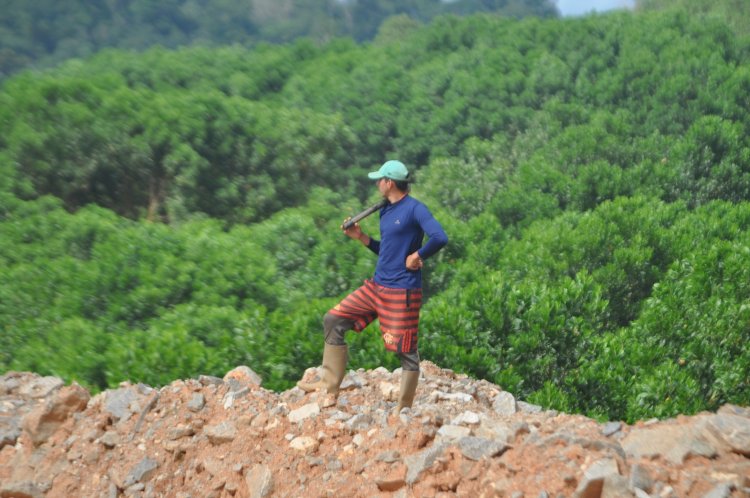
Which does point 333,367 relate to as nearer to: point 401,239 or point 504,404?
point 401,239

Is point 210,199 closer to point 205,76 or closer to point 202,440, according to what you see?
point 205,76

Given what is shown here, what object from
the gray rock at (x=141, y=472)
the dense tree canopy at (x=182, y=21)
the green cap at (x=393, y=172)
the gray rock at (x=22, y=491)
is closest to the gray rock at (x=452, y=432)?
the green cap at (x=393, y=172)

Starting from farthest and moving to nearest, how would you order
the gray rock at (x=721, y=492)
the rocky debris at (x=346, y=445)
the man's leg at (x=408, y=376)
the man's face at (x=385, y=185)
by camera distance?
the man's leg at (x=408, y=376)
the man's face at (x=385, y=185)
the rocky debris at (x=346, y=445)
the gray rock at (x=721, y=492)

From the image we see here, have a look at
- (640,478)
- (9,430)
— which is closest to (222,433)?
(9,430)

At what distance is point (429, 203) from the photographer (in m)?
28.2

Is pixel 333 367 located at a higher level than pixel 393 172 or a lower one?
lower

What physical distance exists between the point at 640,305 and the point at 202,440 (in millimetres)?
13710

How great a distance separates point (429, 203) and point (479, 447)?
22.3 meters

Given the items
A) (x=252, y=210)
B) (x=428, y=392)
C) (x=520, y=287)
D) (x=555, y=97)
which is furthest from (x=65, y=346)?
(x=555, y=97)

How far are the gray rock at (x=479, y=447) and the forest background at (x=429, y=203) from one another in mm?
5818

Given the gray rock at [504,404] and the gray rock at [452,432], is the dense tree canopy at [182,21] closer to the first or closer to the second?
the gray rock at [504,404]

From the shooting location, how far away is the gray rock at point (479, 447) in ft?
19.8

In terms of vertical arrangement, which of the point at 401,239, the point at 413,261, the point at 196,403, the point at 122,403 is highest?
the point at 401,239

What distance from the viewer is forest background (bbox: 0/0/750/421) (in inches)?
521
